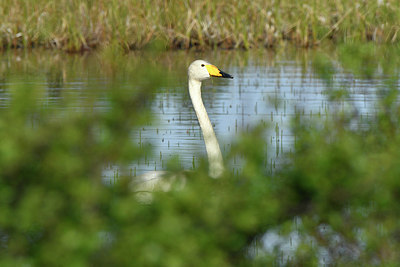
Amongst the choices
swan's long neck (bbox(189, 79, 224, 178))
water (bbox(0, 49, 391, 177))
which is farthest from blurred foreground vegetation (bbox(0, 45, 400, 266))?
water (bbox(0, 49, 391, 177))

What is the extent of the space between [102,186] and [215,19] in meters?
16.5

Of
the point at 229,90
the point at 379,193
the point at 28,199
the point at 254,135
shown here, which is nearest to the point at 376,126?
the point at 379,193

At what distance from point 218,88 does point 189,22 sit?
495 cm

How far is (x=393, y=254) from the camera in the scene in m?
3.68

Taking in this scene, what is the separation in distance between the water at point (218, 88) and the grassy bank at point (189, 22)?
42 centimetres

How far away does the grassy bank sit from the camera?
18.6 m

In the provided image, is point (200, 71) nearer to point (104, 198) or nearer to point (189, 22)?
point (104, 198)

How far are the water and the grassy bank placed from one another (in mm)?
425

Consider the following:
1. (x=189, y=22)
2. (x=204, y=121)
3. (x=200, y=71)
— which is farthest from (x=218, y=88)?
(x=204, y=121)

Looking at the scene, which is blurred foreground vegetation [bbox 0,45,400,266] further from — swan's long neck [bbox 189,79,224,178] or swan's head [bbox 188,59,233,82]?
swan's head [bbox 188,59,233,82]

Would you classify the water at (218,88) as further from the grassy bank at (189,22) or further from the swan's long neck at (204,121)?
the grassy bank at (189,22)

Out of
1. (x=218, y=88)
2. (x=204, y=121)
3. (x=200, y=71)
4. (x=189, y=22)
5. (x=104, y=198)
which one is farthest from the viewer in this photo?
(x=189, y=22)

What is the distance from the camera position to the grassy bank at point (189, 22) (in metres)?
18.6

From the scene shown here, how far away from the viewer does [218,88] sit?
14273mm
